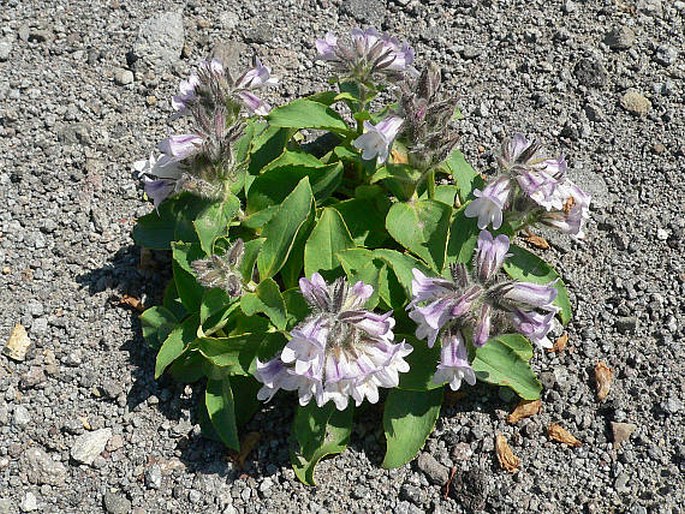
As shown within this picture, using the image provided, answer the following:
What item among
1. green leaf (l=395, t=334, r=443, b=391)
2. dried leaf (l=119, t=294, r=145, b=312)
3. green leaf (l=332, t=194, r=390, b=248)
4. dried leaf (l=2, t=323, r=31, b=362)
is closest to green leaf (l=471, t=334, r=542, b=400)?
green leaf (l=395, t=334, r=443, b=391)

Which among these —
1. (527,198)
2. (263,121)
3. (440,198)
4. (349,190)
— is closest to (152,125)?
(263,121)

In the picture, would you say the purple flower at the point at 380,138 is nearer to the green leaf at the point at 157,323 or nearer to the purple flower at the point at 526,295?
the purple flower at the point at 526,295

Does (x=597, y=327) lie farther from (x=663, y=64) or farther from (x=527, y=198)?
(x=663, y=64)

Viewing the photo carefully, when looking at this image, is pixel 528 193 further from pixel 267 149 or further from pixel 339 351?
pixel 267 149

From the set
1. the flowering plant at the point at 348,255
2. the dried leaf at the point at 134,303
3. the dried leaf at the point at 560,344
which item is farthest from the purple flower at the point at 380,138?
the dried leaf at the point at 134,303

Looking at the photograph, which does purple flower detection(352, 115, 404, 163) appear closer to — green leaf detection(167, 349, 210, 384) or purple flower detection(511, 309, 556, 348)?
purple flower detection(511, 309, 556, 348)

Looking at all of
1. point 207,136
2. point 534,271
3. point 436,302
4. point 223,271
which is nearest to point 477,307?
point 436,302
